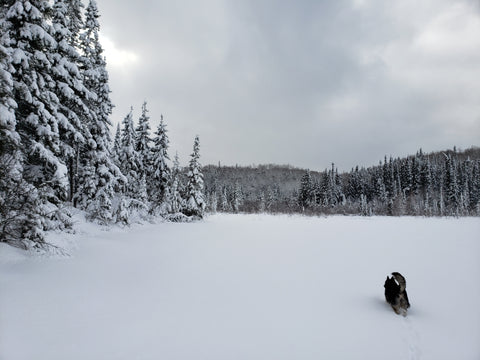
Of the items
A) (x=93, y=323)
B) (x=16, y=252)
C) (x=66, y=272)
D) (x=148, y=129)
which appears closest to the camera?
(x=93, y=323)

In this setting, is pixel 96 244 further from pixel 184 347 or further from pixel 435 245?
pixel 435 245

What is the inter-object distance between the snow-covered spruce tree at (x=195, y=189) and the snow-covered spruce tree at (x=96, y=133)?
39.7ft

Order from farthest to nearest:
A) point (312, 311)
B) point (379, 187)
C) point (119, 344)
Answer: point (379, 187) → point (312, 311) → point (119, 344)

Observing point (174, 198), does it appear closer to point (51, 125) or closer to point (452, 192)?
point (51, 125)

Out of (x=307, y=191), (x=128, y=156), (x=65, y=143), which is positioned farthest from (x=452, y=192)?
(x=65, y=143)

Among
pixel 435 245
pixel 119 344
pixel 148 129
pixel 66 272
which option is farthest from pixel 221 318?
pixel 148 129

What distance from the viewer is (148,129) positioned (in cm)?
2880

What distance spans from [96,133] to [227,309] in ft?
59.6

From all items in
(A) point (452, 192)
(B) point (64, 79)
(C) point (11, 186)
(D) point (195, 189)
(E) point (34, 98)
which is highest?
(B) point (64, 79)

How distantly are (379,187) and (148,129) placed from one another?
6893 centimetres

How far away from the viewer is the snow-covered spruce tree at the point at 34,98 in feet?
27.0

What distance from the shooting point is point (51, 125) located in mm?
9531

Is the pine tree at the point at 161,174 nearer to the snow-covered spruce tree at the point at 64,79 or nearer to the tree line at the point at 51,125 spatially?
the tree line at the point at 51,125

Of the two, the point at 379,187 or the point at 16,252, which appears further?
the point at 379,187
